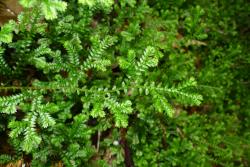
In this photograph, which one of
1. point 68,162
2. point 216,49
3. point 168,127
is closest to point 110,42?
point 68,162

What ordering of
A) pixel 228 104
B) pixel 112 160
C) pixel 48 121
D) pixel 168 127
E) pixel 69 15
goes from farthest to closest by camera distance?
pixel 228 104 < pixel 168 127 < pixel 112 160 < pixel 69 15 < pixel 48 121

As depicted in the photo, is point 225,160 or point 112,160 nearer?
point 112,160

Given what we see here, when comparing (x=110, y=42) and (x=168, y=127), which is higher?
(x=110, y=42)

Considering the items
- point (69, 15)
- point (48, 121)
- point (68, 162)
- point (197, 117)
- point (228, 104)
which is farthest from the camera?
point (228, 104)

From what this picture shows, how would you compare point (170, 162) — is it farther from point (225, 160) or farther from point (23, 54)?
point (23, 54)

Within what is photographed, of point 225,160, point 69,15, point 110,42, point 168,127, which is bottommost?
point 225,160

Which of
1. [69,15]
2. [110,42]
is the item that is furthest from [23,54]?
[110,42]
